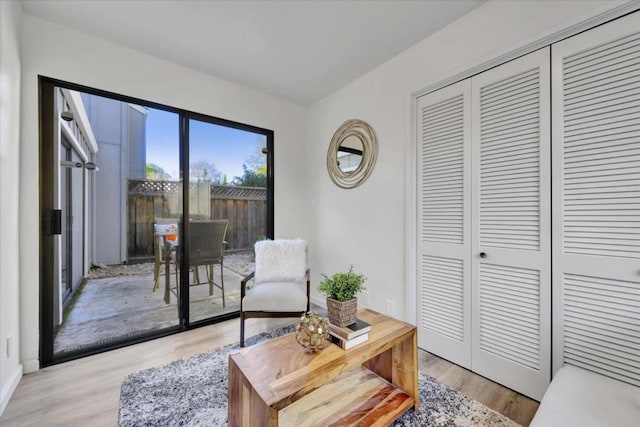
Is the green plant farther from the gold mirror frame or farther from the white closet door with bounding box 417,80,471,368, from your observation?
the gold mirror frame

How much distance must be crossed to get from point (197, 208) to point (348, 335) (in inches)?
83.5

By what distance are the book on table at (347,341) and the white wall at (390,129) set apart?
3.39 feet

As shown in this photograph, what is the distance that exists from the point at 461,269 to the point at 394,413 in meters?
1.13

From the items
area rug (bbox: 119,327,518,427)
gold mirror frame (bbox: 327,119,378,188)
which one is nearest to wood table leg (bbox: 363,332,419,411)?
area rug (bbox: 119,327,518,427)

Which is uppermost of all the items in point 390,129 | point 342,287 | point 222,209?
point 390,129

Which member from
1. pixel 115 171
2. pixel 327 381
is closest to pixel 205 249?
pixel 115 171

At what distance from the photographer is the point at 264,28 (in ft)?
6.81

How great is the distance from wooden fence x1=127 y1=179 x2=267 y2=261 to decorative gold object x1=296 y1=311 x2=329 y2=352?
1.88m

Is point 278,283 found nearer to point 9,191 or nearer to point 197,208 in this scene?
point 197,208

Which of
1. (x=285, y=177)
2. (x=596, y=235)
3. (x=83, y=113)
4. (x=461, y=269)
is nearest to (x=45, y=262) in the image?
(x=83, y=113)

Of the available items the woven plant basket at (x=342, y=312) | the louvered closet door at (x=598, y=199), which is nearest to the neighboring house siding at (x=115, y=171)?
the woven plant basket at (x=342, y=312)

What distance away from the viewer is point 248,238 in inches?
124

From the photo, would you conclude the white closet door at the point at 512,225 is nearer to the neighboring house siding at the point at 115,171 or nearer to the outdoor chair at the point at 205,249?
the outdoor chair at the point at 205,249

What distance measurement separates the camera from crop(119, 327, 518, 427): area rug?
1428mm
